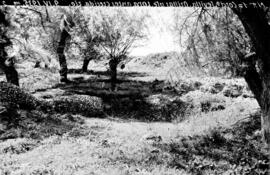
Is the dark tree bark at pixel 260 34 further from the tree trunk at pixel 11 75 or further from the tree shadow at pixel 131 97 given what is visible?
the tree trunk at pixel 11 75

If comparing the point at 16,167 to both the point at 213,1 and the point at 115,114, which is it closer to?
the point at 213,1

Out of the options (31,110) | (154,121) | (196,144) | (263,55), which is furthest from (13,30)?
(263,55)

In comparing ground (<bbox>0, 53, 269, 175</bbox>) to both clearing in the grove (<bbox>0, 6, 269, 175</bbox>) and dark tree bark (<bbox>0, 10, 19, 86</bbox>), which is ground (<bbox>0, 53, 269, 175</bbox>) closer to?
clearing in the grove (<bbox>0, 6, 269, 175</bbox>)

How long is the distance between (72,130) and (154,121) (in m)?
5.73

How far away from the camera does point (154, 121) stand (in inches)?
684

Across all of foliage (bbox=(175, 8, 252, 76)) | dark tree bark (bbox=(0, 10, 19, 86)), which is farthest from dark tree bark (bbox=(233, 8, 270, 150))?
dark tree bark (bbox=(0, 10, 19, 86))

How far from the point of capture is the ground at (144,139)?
9.09 m

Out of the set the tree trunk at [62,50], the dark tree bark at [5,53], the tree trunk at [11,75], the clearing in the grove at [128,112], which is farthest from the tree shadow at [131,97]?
the dark tree bark at [5,53]

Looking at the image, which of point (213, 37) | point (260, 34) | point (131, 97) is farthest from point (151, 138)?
point (131, 97)

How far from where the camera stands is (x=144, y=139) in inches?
474

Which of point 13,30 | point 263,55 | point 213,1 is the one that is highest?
point 13,30

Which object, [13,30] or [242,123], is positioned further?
[13,30]

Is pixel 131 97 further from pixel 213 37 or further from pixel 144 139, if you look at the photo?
pixel 144 139

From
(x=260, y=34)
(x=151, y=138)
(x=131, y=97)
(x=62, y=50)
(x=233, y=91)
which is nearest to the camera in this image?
(x=260, y=34)
